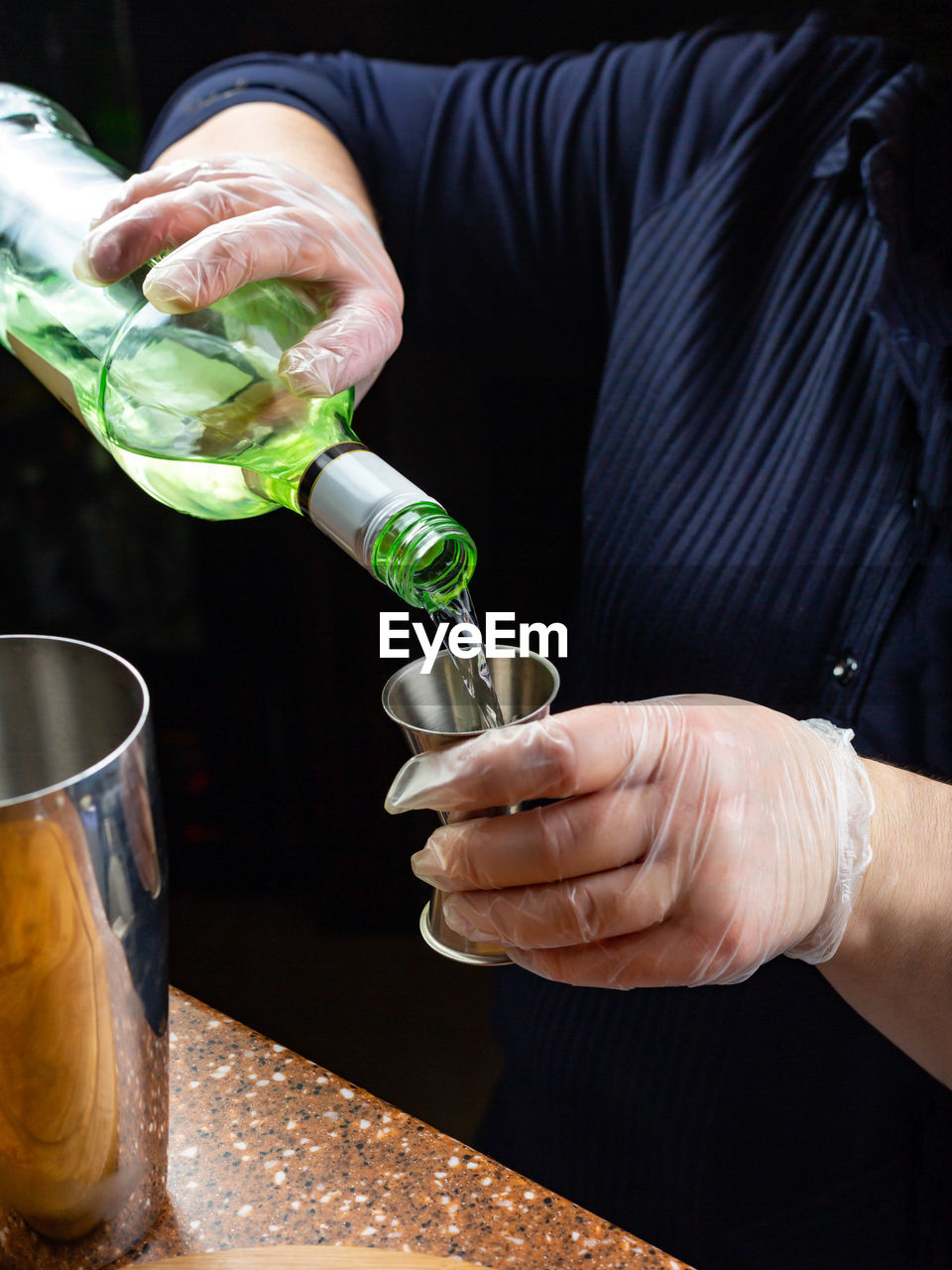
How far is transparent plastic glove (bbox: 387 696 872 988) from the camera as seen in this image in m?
0.47

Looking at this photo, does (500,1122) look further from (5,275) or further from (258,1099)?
(5,275)

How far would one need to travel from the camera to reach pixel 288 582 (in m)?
1.08

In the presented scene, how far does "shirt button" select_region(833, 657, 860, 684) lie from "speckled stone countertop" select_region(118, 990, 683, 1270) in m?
0.42

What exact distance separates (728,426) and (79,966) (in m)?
0.67

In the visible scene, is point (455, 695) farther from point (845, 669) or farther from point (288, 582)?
point (288, 582)

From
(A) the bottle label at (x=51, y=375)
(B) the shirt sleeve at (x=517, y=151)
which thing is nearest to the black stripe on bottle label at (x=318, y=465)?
(A) the bottle label at (x=51, y=375)

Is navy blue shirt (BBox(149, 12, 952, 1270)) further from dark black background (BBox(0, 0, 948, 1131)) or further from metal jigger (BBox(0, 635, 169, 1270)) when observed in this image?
metal jigger (BBox(0, 635, 169, 1270))

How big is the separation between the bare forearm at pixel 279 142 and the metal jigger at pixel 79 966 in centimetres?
53

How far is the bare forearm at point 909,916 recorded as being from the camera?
588 mm

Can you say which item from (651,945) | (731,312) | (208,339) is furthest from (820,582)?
(208,339)

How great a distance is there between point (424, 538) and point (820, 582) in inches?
18.2

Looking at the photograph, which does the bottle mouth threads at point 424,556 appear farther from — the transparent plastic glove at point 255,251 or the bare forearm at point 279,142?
the bare forearm at point 279,142

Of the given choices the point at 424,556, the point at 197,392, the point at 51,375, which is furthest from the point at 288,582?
the point at 424,556

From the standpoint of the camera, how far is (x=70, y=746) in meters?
0.54
